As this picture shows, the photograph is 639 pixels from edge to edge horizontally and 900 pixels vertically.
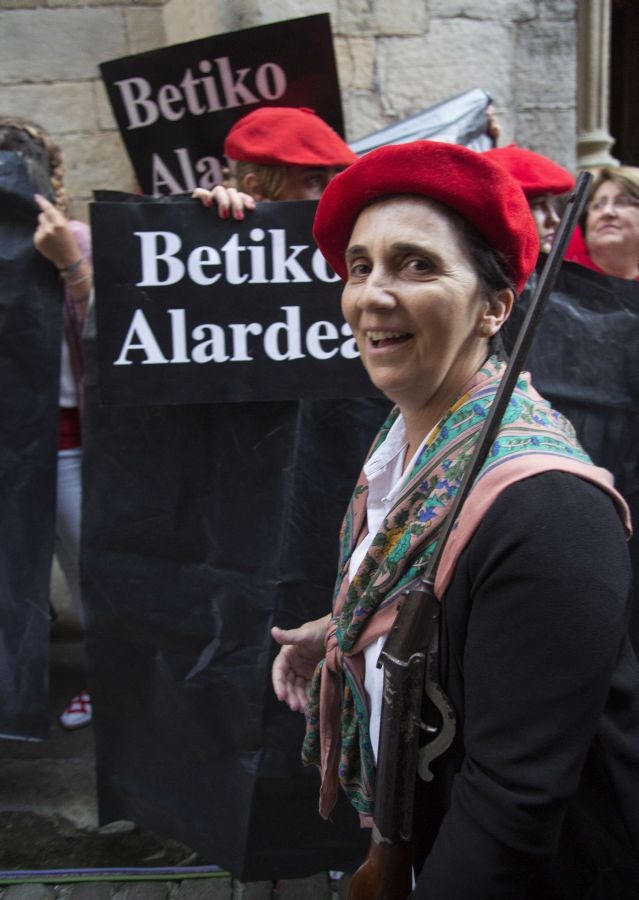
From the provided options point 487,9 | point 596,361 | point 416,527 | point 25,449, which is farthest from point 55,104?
point 416,527

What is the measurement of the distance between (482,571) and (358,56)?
3.41 m

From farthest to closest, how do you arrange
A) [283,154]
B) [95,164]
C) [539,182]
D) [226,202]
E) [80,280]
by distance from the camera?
[95,164], [539,182], [283,154], [80,280], [226,202]

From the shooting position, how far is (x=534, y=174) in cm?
260

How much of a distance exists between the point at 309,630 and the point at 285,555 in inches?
19.4

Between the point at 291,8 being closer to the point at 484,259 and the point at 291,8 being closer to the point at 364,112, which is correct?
the point at 364,112

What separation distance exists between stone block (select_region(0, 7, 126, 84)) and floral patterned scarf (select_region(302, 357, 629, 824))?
348 cm

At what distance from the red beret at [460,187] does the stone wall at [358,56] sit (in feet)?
9.07

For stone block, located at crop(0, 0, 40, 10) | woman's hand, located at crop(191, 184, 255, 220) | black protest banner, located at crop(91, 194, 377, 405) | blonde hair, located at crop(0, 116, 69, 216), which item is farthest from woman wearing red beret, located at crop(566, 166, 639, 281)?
stone block, located at crop(0, 0, 40, 10)

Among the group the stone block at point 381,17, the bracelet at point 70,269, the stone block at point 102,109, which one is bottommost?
the bracelet at point 70,269

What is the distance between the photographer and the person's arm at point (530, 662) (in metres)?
0.96

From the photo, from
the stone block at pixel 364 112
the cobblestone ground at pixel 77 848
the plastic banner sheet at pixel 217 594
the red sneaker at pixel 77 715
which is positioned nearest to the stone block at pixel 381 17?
the stone block at pixel 364 112

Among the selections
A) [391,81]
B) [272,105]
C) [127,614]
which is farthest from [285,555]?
[391,81]

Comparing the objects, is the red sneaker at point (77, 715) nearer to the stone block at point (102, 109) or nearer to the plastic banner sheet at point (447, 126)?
the plastic banner sheet at point (447, 126)

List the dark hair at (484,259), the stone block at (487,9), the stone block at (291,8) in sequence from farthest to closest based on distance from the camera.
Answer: the stone block at (487,9) → the stone block at (291,8) → the dark hair at (484,259)
